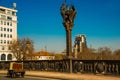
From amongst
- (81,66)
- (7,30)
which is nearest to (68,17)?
(81,66)

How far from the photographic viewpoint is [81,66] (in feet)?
112

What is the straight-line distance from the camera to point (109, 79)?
2480 cm

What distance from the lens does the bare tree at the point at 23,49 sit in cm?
8688

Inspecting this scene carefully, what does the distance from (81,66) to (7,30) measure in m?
92.4

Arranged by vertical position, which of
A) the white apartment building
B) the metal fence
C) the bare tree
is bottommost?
the metal fence

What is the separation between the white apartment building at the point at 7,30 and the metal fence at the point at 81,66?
75658 millimetres

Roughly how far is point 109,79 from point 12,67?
40.6ft

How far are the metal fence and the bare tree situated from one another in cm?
4212

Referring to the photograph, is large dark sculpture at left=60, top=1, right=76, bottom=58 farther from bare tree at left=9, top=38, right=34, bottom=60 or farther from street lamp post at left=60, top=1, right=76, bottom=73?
bare tree at left=9, top=38, right=34, bottom=60

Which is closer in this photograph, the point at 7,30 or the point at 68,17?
the point at 68,17

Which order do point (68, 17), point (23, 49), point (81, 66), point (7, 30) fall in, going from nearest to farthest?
1. point (81, 66)
2. point (68, 17)
3. point (23, 49)
4. point (7, 30)

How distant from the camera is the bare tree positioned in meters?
86.9

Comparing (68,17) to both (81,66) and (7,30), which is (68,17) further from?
(7,30)

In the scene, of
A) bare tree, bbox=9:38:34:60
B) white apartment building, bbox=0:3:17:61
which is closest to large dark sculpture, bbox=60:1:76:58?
bare tree, bbox=9:38:34:60
